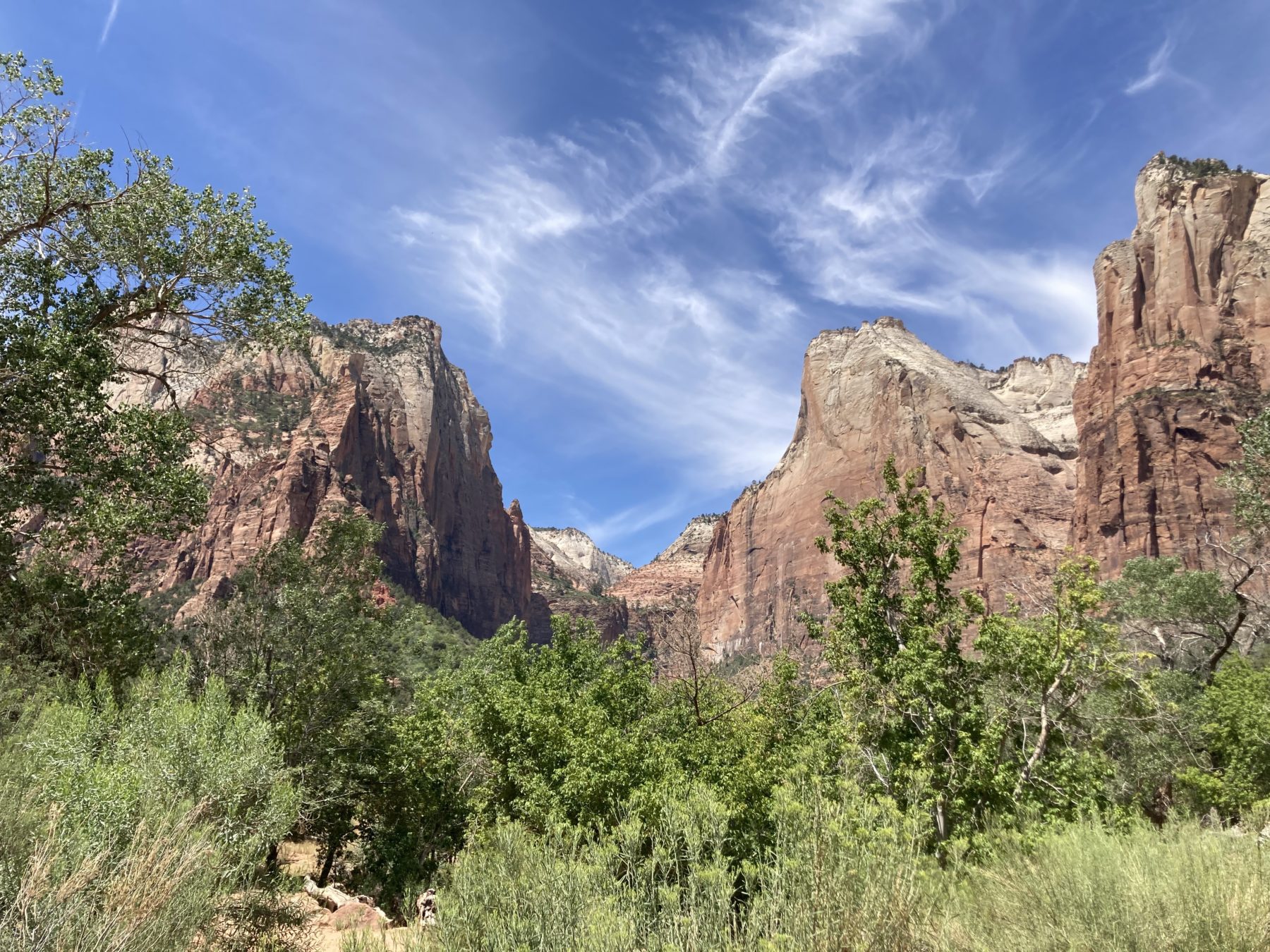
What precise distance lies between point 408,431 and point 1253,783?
120m

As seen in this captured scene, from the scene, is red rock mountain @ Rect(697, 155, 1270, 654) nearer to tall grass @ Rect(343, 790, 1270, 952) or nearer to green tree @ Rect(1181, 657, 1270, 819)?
green tree @ Rect(1181, 657, 1270, 819)

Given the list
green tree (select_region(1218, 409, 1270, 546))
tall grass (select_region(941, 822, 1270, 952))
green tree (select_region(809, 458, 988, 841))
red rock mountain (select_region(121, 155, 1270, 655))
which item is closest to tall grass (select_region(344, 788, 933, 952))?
tall grass (select_region(941, 822, 1270, 952))

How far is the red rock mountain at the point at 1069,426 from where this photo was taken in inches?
2936

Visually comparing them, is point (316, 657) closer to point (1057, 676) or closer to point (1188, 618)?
point (1057, 676)

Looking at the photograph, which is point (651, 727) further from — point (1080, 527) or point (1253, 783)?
point (1080, 527)

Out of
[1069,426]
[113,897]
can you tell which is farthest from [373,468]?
[1069,426]

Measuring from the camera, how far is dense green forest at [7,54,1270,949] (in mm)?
5609

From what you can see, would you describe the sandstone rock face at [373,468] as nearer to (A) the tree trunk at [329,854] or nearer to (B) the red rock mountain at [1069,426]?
(A) the tree trunk at [329,854]

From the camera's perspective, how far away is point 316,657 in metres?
17.7

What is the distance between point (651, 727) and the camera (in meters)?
15.1

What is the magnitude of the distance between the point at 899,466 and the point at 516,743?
332 ft

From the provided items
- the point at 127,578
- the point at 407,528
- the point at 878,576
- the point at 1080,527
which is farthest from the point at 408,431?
the point at 878,576

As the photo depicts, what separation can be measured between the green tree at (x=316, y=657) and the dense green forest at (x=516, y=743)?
0.31ft

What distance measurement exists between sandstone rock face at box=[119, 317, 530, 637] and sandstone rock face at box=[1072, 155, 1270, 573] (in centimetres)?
8284
